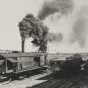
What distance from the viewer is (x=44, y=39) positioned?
48.8 m

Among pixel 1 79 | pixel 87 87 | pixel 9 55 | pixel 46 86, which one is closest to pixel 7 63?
pixel 9 55

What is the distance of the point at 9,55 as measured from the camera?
24.4m

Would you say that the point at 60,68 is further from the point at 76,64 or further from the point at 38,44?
the point at 38,44

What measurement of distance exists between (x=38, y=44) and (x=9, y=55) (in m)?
24.3

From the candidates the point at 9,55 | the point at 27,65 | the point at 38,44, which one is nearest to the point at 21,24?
the point at 38,44

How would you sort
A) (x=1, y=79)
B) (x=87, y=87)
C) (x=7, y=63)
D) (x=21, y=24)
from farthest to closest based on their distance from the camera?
(x=21, y=24) → (x=7, y=63) → (x=1, y=79) → (x=87, y=87)

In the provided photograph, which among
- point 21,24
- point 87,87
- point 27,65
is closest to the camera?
point 87,87

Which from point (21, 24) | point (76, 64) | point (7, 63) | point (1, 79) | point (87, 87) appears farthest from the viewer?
point (21, 24)

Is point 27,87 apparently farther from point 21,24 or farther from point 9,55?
point 21,24

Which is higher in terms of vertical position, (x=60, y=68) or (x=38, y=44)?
(x=38, y=44)

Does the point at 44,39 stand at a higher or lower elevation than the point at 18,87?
higher

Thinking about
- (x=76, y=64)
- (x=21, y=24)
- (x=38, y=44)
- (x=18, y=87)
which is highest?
(x=21, y=24)

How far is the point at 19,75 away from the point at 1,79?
157 inches

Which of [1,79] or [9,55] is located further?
[9,55]
